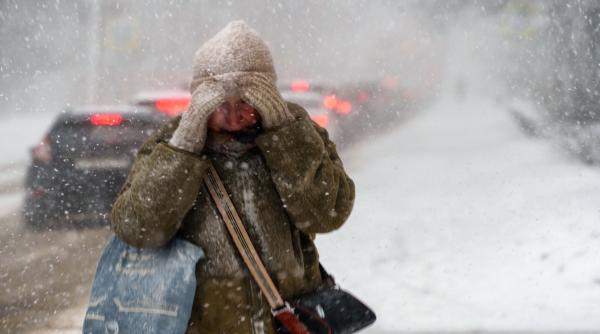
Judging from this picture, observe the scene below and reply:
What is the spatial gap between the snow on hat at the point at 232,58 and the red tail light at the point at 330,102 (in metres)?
7.00

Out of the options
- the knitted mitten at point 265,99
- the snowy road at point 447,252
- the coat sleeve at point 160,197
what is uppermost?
the knitted mitten at point 265,99

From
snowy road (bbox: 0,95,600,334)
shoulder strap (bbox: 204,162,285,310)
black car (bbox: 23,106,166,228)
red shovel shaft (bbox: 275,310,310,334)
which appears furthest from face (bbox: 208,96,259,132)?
black car (bbox: 23,106,166,228)

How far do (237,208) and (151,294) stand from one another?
26cm

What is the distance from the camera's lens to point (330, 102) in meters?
9.06

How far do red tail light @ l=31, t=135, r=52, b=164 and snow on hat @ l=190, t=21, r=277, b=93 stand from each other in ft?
15.4

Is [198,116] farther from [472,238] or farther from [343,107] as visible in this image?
[343,107]

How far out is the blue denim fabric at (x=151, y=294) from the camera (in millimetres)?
1679

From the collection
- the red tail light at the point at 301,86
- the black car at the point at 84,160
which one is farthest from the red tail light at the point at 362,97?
the black car at the point at 84,160

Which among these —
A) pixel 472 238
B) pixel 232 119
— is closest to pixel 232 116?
pixel 232 119

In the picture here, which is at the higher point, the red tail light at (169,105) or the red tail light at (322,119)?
the red tail light at (322,119)

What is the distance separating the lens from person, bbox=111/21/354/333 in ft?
5.58

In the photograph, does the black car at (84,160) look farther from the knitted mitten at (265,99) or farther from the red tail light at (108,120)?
the knitted mitten at (265,99)

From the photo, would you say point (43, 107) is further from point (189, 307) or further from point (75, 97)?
point (189, 307)

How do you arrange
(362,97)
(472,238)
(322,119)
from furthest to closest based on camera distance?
(362,97), (322,119), (472,238)
